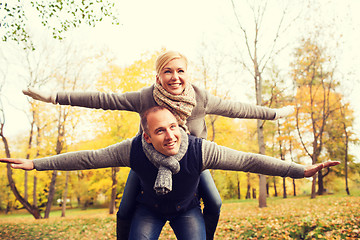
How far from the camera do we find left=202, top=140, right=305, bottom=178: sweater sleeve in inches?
87.7

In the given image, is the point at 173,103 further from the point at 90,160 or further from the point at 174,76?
the point at 90,160

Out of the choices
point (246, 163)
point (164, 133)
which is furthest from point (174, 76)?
point (246, 163)

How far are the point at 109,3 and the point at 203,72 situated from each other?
11135 millimetres

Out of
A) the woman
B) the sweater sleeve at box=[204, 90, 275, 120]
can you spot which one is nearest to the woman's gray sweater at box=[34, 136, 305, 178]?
the woman

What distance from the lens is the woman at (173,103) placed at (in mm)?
2441

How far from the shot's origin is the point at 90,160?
7.31 ft

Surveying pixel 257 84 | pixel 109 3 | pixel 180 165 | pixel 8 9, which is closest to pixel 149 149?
pixel 180 165

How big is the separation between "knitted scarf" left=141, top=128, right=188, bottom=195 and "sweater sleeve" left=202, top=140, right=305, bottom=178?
189 mm

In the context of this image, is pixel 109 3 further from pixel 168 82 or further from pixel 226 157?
pixel 226 157

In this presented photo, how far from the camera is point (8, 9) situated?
7.20 metres

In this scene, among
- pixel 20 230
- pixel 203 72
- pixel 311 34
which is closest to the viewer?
pixel 20 230

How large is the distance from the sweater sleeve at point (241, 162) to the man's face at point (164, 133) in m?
0.26

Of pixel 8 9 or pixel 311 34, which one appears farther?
pixel 311 34

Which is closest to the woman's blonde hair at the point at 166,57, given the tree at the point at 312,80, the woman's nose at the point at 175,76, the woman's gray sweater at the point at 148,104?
the woman's nose at the point at 175,76
